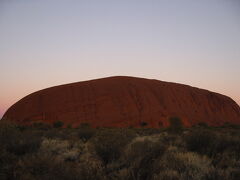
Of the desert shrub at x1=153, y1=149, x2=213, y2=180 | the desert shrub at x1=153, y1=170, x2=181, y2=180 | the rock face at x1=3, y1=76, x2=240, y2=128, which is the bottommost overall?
the rock face at x1=3, y1=76, x2=240, y2=128

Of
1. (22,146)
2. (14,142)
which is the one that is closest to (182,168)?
(22,146)

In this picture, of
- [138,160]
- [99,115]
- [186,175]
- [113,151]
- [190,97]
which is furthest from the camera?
[190,97]

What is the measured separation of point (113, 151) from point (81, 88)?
156 ft

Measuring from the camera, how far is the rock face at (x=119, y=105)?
148 ft

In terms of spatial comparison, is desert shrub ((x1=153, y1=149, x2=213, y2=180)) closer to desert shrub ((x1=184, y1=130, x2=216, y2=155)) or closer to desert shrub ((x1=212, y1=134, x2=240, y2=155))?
desert shrub ((x1=212, y1=134, x2=240, y2=155))

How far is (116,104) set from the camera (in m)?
47.7

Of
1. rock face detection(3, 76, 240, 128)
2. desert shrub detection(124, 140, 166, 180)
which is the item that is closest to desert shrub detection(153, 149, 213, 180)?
desert shrub detection(124, 140, 166, 180)

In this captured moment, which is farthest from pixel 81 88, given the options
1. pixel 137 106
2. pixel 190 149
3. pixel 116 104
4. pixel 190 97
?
pixel 190 149

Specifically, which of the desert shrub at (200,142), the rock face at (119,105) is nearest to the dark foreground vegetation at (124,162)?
the desert shrub at (200,142)

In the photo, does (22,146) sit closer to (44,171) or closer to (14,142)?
(14,142)

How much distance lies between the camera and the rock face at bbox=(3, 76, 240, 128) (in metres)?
45.2

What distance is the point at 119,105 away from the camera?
47500 mm

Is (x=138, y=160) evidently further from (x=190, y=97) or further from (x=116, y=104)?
(x=190, y=97)

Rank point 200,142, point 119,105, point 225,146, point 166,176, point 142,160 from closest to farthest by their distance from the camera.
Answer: point 166,176
point 142,160
point 225,146
point 200,142
point 119,105
